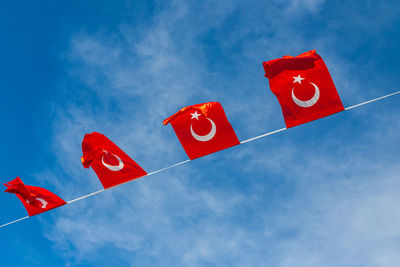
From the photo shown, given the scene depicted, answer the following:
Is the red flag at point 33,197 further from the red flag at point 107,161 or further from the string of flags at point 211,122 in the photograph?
the red flag at point 107,161

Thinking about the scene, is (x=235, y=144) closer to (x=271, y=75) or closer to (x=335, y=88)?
(x=271, y=75)

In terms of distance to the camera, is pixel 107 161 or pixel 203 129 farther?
pixel 107 161

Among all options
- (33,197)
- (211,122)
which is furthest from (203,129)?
(33,197)

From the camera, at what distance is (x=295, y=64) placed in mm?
14297

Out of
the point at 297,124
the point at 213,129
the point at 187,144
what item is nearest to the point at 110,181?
the point at 187,144

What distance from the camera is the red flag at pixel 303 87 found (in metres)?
13.6

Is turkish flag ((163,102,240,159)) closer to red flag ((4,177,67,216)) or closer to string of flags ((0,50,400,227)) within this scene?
string of flags ((0,50,400,227))

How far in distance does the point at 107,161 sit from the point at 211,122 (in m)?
5.44

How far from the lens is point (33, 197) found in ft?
Answer: 51.4

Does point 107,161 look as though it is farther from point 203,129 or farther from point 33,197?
point 203,129

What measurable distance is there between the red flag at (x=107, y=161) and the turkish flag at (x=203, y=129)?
8.89ft

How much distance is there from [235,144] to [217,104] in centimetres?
219

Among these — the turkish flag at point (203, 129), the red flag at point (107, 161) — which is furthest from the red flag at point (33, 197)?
the turkish flag at point (203, 129)

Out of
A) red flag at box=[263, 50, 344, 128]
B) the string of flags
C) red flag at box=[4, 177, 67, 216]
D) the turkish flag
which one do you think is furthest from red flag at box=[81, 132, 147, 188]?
red flag at box=[263, 50, 344, 128]
